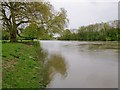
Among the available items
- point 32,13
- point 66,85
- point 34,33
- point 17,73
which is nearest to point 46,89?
point 66,85

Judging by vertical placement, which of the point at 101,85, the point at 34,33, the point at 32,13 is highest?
the point at 32,13

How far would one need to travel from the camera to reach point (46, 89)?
8.27m

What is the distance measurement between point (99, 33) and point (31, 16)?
6360 centimetres

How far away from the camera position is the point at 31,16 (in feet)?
96.4

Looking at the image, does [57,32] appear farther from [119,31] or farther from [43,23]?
[119,31]

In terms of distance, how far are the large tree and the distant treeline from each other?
96.3ft

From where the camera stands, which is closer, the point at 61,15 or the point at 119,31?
the point at 61,15

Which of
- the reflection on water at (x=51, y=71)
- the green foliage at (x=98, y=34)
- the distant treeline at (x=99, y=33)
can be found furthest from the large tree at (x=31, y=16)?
the green foliage at (x=98, y=34)

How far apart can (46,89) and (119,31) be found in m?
71.5

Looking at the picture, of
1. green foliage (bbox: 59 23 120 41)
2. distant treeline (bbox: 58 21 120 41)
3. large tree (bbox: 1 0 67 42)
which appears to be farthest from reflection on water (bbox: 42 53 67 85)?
green foliage (bbox: 59 23 120 41)

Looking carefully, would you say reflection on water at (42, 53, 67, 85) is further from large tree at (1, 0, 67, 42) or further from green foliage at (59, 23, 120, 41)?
green foliage at (59, 23, 120, 41)

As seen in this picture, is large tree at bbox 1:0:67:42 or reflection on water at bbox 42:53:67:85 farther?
large tree at bbox 1:0:67:42

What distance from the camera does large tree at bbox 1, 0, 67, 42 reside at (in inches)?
1138

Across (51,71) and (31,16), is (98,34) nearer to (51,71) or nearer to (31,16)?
(31,16)
